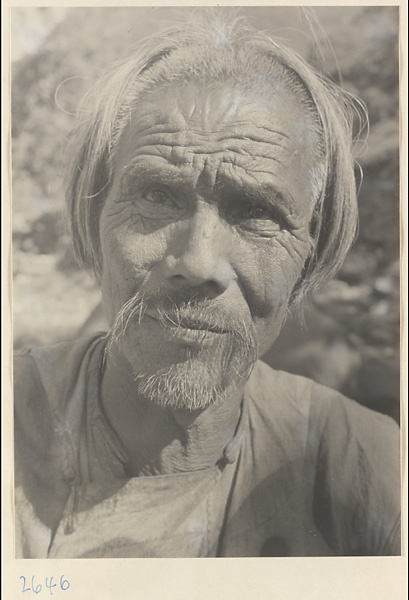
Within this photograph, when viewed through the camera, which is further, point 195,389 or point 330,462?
point 330,462

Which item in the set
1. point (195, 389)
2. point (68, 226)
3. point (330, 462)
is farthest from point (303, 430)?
point (68, 226)

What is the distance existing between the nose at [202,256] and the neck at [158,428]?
0.32m

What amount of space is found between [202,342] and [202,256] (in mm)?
216

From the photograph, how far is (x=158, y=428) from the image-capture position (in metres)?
1.58

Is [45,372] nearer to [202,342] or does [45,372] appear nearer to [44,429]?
[44,429]

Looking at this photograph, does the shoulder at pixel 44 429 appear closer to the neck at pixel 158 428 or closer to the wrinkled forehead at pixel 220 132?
the neck at pixel 158 428

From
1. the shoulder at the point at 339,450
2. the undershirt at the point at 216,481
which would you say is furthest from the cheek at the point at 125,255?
the shoulder at the point at 339,450

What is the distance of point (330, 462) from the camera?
1.66m

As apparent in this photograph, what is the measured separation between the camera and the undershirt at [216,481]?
1.59 meters

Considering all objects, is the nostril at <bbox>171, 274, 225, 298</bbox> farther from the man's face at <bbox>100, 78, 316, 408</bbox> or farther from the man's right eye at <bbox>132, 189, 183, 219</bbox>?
the man's right eye at <bbox>132, 189, 183, 219</bbox>

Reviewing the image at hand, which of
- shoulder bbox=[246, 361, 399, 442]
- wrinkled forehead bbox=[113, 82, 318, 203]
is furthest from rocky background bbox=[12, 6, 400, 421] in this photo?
wrinkled forehead bbox=[113, 82, 318, 203]

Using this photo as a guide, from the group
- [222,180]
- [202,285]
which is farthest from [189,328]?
[222,180]
